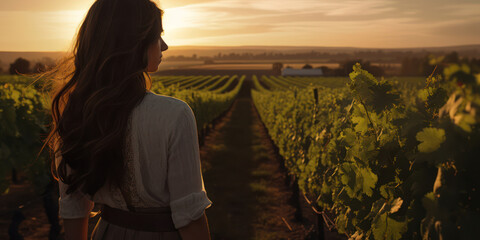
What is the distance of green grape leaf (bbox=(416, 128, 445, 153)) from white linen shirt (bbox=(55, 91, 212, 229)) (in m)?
0.93

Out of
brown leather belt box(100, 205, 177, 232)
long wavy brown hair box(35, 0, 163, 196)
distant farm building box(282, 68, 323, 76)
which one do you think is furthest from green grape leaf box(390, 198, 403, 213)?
distant farm building box(282, 68, 323, 76)

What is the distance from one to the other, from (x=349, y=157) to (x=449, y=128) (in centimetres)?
165

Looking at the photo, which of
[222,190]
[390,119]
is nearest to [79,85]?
[390,119]

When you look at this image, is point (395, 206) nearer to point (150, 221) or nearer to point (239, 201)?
point (150, 221)

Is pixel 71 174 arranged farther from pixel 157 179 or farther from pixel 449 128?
pixel 449 128

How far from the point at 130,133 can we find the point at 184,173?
0.97 feet

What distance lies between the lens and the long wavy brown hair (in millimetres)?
1591

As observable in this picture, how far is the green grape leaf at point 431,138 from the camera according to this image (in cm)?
147

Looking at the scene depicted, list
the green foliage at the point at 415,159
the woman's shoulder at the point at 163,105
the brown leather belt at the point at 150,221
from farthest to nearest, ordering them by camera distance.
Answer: the brown leather belt at the point at 150,221 → the woman's shoulder at the point at 163,105 → the green foliage at the point at 415,159

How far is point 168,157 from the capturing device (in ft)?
5.25

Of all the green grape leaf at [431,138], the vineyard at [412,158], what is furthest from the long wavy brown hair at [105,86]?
the green grape leaf at [431,138]

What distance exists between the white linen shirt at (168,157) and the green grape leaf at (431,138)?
0.93 meters

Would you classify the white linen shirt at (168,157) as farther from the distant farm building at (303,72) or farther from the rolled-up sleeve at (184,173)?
the distant farm building at (303,72)

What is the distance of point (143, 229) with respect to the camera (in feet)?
5.65
